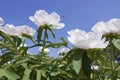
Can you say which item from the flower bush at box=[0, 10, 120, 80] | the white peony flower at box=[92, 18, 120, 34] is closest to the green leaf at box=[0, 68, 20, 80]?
the flower bush at box=[0, 10, 120, 80]

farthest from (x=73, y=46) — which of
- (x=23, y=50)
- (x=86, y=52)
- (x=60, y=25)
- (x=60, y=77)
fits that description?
(x=60, y=25)

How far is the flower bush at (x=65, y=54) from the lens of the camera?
1.55 metres

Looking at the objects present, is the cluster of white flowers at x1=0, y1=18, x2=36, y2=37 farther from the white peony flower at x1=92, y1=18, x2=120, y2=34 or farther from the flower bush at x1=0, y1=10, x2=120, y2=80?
the white peony flower at x1=92, y1=18, x2=120, y2=34

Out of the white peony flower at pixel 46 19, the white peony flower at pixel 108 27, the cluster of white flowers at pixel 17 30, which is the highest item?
the white peony flower at pixel 46 19

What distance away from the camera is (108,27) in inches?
70.6

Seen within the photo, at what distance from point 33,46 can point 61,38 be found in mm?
230

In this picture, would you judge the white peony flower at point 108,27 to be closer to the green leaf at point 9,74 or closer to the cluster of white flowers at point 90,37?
the cluster of white flowers at point 90,37

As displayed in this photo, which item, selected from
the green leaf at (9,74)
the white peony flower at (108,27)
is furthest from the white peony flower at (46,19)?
the green leaf at (9,74)

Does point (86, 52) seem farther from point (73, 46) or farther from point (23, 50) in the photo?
point (23, 50)

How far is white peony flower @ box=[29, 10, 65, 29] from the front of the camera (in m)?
2.15

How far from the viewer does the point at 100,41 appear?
5.23ft

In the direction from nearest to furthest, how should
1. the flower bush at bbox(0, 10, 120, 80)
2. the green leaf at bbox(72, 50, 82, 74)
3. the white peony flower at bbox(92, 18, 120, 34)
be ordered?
the green leaf at bbox(72, 50, 82, 74), the flower bush at bbox(0, 10, 120, 80), the white peony flower at bbox(92, 18, 120, 34)

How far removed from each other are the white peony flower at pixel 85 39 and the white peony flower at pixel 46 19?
52 centimetres

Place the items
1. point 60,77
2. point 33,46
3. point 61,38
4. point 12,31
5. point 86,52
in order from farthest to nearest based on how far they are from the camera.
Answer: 1. point 12,31
2. point 33,46
3. point 61,38
4. point 60,77
5. point 86,52
